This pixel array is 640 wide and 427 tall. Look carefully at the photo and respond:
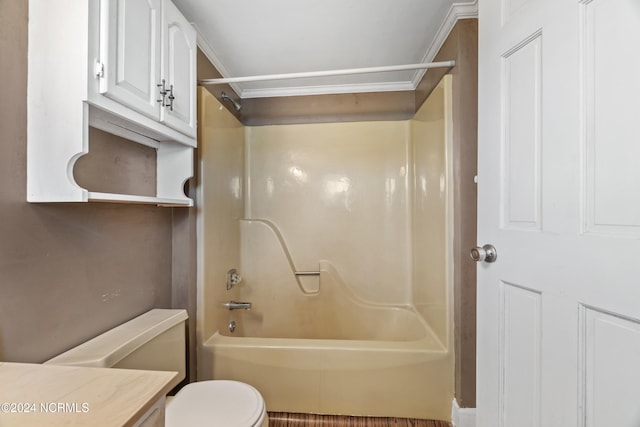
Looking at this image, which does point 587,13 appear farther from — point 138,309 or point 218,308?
point 218,308

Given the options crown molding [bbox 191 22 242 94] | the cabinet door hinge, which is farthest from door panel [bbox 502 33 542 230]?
crown molding [bbox 191 22 242 94]

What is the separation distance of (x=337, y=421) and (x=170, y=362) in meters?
0.98

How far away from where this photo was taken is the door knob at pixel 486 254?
0.89 metres

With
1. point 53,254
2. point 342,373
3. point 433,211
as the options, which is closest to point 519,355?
point 342,373

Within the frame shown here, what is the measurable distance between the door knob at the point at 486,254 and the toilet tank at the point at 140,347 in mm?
1053

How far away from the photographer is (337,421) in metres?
1.56

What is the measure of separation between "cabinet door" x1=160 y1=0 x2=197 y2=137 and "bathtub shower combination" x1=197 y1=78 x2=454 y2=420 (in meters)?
0.30

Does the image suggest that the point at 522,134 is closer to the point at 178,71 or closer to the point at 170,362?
the point at 178,71

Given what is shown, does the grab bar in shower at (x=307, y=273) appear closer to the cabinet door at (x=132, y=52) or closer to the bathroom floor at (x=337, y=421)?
the bathroom floor at (x=337, y=421)

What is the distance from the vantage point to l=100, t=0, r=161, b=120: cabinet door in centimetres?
85

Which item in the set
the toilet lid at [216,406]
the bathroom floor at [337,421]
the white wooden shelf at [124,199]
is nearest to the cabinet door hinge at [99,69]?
the white wooden shelf at [124,199]

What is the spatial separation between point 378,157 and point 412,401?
1.81m

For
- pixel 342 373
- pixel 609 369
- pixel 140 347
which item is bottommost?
pixel 342 373

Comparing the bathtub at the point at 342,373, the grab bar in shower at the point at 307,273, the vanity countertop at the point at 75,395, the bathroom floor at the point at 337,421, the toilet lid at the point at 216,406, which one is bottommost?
the bathroom floor at the point at 337,421
